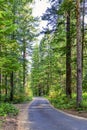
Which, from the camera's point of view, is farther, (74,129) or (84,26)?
(84,26)

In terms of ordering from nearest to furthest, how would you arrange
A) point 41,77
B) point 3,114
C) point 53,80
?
1. point 3,114
2. point 53,80
3. point 41,77

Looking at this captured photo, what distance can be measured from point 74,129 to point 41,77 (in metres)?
70.0

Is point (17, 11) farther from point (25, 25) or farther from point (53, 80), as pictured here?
point (53, 80)

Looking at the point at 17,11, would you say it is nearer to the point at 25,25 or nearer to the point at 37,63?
the point at 25,25

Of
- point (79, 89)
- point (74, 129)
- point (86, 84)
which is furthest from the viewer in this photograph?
point (86, 84)

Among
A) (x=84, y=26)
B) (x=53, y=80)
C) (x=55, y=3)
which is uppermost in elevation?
(x=55, y=3)

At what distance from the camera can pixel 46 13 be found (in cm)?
2928

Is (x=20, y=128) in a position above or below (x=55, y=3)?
below

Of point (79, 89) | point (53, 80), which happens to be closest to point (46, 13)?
point (79, 89)

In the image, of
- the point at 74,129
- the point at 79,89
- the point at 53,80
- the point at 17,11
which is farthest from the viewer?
the point at 53,80

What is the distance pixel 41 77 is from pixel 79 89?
61.5m

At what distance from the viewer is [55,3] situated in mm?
29031

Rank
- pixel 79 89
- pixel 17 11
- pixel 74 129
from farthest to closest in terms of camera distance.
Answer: pixel 17 11 < pixel 79 89 < pixel 74 129

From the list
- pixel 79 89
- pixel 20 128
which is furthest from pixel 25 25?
pixel 20 128
